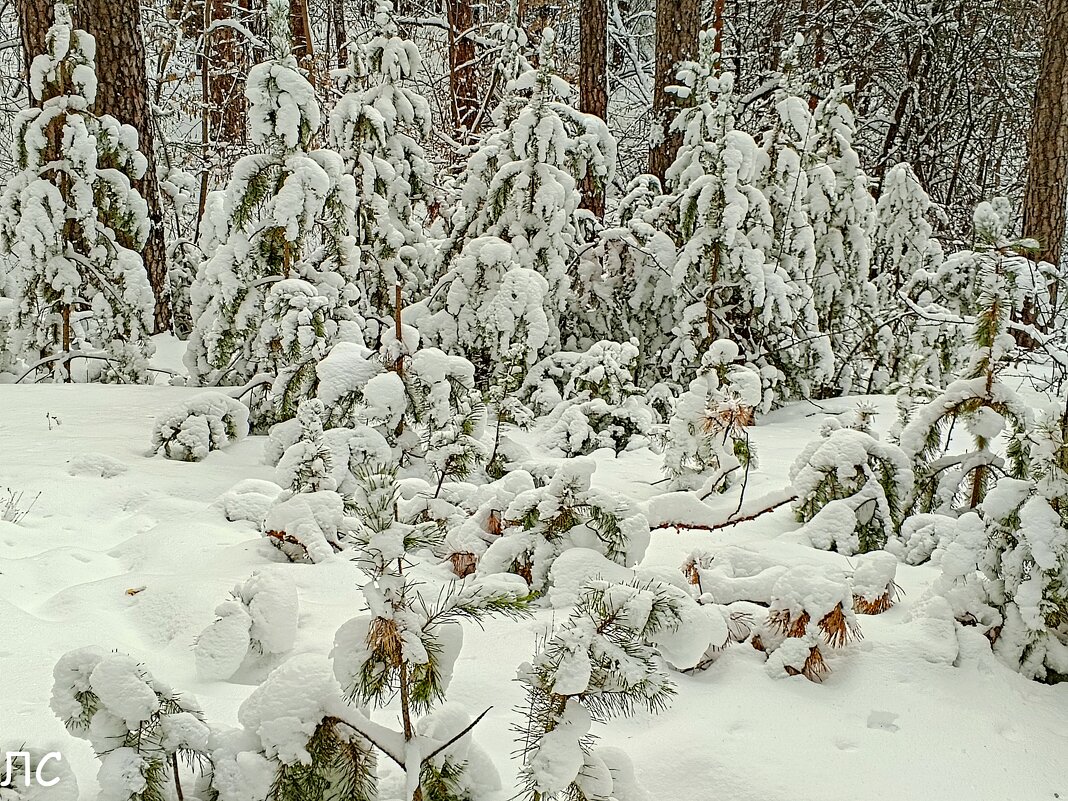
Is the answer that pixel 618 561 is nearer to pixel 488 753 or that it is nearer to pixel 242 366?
pixel 488 753

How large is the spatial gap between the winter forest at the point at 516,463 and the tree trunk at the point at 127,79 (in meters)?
0.03

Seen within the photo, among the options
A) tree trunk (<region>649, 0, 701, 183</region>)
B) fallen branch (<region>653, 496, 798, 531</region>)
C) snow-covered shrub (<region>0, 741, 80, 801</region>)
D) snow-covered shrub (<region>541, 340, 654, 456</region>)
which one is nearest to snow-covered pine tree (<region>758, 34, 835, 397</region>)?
snow-covered shrub (<region>541, 340, 654, 456</region>)

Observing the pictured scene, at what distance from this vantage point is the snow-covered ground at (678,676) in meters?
1.89

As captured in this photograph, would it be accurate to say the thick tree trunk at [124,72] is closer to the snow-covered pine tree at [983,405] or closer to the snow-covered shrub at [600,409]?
the snow-covered shrub at [600,409]

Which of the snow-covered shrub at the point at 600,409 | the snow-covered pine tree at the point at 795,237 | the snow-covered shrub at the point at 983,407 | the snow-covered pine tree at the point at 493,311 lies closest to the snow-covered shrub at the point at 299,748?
the snow-covered shrub at the point at 983,407

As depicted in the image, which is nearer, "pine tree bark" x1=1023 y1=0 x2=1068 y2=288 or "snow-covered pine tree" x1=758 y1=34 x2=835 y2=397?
"snow-covered pine tree" x1=758 y1=34 x2=835 y2=397

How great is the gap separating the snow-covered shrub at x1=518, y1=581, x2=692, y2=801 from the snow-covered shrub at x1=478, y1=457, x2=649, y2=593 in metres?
0.81

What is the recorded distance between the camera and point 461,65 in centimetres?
1135

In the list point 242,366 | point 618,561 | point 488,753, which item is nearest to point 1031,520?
point 618,561

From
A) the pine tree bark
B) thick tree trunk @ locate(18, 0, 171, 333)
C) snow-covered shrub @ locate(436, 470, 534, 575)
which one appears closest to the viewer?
snow-covered shrub @ locate(436, 470, 534, 575)

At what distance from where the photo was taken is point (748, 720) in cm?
209

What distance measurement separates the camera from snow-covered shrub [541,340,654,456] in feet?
16.3

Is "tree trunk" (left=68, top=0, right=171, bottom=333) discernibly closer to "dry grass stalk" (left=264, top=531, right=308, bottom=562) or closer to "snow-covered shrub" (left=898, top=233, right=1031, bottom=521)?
"dry grass stalk" (left=264, top=531, right=308, bottom=562)

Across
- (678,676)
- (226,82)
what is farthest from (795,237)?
(226,82)
